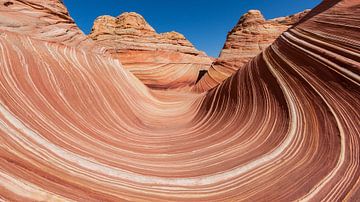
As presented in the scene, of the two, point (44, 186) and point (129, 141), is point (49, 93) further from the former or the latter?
point (44, 186)

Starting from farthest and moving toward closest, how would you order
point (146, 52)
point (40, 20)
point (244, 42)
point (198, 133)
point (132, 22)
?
1. point (132, 22)
2. point (146, 52)
3. point (244, 42)
4. point (40, 20)
5. point (198, 133)

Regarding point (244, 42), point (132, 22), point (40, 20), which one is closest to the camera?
point (40, 20)

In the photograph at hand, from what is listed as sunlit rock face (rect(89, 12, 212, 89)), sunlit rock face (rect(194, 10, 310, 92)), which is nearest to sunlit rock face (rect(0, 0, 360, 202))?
sunlit rock face (rect(194, 10, 310, 92))

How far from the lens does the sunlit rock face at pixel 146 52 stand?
40.8 feet

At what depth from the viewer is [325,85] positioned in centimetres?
274

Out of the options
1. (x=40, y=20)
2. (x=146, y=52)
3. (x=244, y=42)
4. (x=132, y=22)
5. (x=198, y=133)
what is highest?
(x=132, y=22)

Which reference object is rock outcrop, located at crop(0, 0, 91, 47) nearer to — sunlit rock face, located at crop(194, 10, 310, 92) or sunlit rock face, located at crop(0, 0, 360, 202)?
sunlit rock face, located at crop(0, 0, 360, 202)

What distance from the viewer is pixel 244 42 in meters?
13.0

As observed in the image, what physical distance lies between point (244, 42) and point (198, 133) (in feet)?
34.8

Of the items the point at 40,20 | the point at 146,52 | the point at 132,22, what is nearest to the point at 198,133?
the point at 40,20

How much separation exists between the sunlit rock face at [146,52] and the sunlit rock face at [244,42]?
2.07 m

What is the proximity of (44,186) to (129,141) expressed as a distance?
1.54 m

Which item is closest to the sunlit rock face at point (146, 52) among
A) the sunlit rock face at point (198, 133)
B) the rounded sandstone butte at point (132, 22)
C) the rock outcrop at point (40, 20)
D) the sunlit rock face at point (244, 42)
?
the rounded sandstone butte at point (132, 22)

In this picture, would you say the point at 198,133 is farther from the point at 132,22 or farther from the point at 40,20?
the point at 132,22
